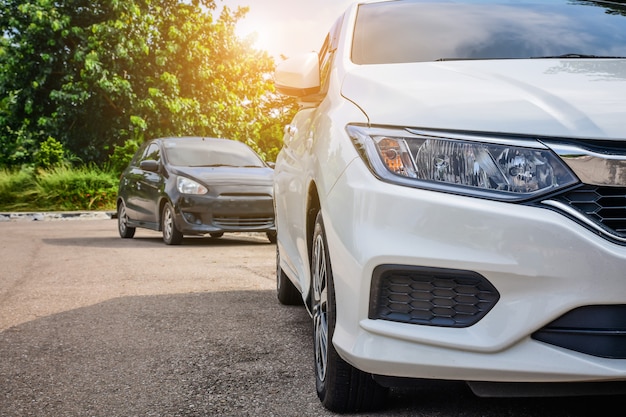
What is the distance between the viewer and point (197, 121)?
2639 cm

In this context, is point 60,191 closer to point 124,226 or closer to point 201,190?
point 124,226

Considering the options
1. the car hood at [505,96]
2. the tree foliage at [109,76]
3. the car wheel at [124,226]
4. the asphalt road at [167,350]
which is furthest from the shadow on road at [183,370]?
the tree foliage at [109,76]

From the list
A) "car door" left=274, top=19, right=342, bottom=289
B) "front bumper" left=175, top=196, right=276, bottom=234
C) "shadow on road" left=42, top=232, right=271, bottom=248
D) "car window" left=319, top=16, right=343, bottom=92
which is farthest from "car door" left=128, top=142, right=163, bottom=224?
"car window" left=319, top=16, right=343, bottom=92

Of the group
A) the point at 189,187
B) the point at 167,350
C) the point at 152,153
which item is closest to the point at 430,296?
the point at 167,350

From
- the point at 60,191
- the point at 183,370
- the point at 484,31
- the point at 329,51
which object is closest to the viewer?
the point at 484,31

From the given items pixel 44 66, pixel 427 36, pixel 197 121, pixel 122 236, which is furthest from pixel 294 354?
pixel 44 66

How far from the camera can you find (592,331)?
2480 millimetres

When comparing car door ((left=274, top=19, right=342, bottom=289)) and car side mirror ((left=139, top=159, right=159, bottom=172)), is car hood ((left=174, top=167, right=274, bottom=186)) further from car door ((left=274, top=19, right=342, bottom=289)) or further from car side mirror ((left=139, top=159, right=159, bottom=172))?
car door ((left=274, top=19, right=342, bottom=289))

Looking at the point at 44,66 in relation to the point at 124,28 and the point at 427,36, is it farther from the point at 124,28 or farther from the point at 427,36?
the point at 427,36

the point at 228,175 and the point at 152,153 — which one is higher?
the point at 152,153

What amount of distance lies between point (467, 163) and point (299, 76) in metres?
1.47

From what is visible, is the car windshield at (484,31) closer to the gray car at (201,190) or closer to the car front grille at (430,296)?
the car front grille at (430,296)

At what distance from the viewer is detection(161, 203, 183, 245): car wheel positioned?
11109mm

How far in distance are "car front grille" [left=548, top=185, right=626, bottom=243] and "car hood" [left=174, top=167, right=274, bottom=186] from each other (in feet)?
28.8
